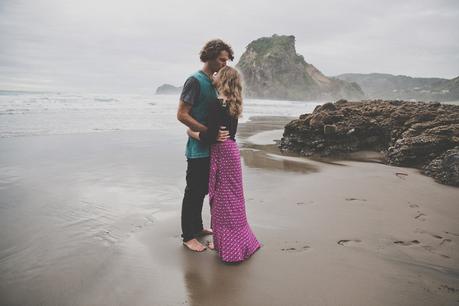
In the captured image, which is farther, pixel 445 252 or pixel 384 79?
pixel 384 79

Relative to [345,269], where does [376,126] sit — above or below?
above

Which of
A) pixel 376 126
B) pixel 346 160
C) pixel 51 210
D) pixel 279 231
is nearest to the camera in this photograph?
pixel 279 231

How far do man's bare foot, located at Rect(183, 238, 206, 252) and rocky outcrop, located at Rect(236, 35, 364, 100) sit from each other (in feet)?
332

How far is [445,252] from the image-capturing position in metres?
3.24

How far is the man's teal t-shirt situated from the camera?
3193 mm

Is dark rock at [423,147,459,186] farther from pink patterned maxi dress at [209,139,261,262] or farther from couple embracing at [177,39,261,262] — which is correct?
pink patterned maxi dress at [209,139,261,262]

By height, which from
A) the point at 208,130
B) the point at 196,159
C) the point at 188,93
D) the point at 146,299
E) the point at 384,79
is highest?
the point at 384,79

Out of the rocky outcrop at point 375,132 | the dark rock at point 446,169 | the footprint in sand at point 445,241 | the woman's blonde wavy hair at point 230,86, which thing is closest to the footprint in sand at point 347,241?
the footprint in sand at point 445,241

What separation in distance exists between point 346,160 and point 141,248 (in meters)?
6.58

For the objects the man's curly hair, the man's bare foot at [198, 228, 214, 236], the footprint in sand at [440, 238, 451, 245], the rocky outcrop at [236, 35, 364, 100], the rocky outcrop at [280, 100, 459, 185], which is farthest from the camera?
the rocky outcrop at [236, 35, 364, 100]

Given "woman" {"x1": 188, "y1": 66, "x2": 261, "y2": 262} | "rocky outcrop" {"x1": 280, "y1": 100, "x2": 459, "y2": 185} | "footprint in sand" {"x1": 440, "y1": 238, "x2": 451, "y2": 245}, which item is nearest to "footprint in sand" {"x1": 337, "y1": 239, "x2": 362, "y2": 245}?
"footprint in sand" {"x1": 440, "y1": 238, "x2": 451, "y2": 245}

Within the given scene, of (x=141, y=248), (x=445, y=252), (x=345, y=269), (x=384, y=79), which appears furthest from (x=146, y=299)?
(x=384, y=79)

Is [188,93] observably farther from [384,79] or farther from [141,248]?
[384,79]

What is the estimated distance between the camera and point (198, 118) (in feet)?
10.8
